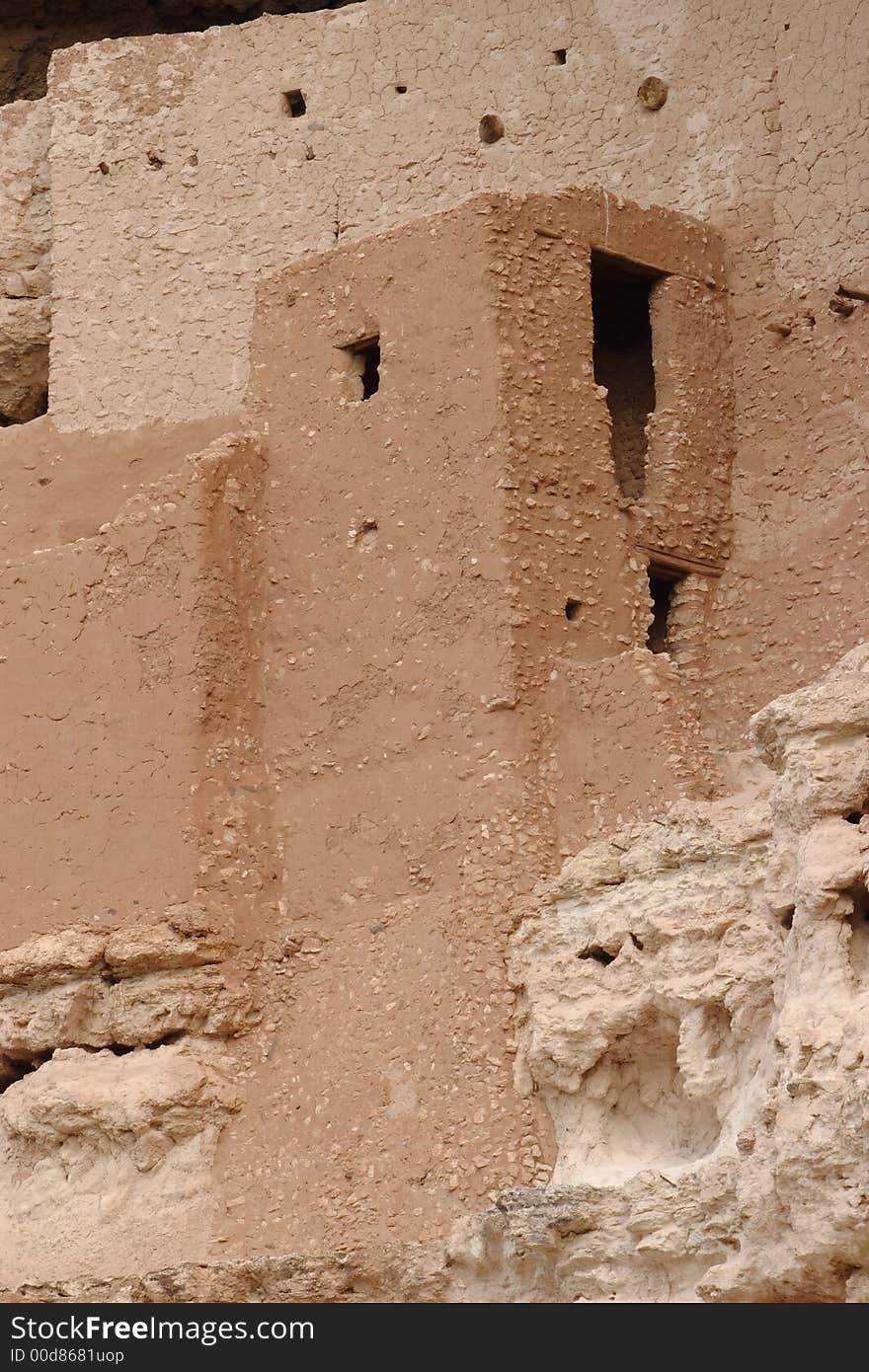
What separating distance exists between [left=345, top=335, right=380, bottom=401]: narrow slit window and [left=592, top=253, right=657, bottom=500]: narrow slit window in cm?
140

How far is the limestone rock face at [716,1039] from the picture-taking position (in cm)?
1159

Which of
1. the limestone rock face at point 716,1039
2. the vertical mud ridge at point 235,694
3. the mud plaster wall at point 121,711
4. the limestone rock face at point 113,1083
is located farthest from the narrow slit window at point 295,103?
the limestone rock face at point 716,1039

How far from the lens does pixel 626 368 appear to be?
59.2 ft

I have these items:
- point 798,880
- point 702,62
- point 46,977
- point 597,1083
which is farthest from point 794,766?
point 702,62

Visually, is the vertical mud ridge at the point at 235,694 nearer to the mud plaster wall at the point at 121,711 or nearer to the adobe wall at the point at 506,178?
the mud plaster wall at the point at 121,711

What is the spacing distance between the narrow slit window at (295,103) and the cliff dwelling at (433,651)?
25 millimetres

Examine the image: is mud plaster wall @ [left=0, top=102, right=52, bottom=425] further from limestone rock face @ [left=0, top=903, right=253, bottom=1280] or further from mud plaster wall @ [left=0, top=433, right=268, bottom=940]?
limestone rock face @ [left=0, top=903, right=253, bottom=1280]

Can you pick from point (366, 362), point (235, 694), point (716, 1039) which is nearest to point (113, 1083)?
point (235, 694)

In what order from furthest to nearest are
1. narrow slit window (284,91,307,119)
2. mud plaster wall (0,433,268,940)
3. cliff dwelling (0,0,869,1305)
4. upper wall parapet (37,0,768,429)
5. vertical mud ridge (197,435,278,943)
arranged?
narrow slit window (284,91,307,119) < upper wall parapet (37,0,768,429) < mud plaster wall (0,433,268,940) < vertical mud ridge (197,435,278,943) < cliff dwelling (0,0,869,1305)

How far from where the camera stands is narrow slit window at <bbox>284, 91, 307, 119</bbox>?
19.1 meters

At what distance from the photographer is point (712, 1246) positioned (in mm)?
12508

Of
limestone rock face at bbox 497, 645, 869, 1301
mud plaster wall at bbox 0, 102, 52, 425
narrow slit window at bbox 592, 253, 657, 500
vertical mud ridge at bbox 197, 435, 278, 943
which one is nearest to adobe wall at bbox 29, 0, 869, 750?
mud plaster wall at bbox 0, 102, 52, 425
